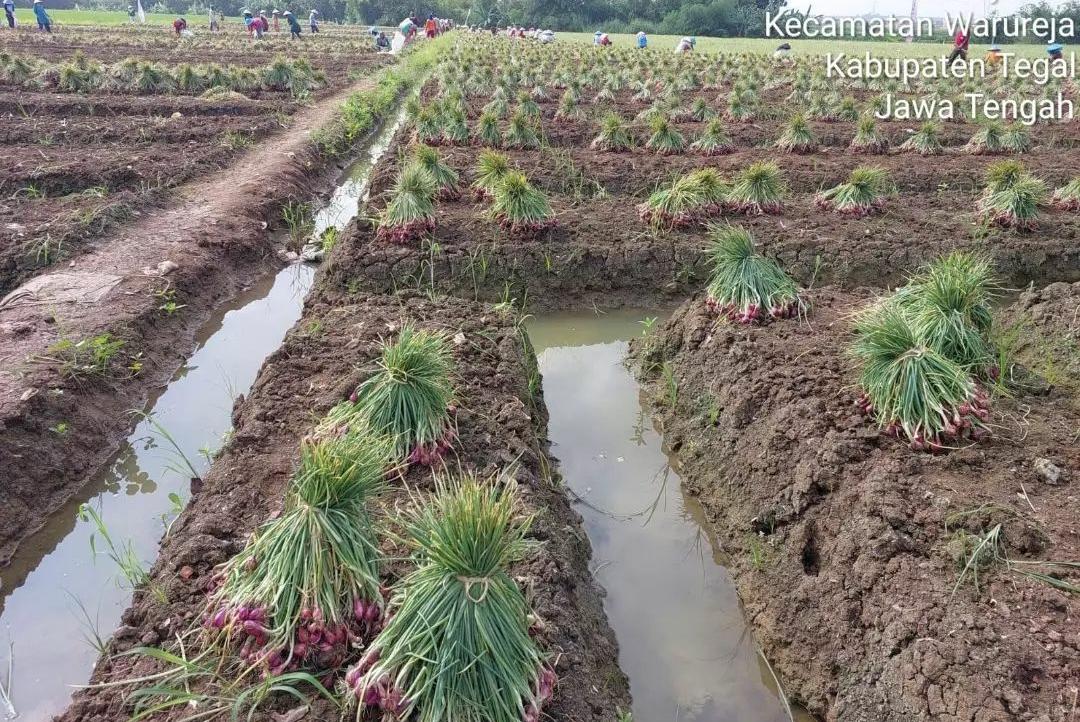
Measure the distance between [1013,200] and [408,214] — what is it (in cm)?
841

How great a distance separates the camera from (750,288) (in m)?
6.58

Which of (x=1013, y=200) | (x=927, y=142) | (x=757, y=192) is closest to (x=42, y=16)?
(x=757, y=192)

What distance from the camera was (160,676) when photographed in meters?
3.12

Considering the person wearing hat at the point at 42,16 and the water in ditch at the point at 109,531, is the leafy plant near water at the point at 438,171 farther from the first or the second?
the person wearing hat at the point at 42,16

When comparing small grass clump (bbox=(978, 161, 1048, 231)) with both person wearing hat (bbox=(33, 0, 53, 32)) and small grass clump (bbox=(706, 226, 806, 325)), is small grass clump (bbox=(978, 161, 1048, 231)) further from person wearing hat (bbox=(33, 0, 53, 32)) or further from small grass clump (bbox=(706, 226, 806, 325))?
person wearing hat (bbox=(33, 0, 53, 32))

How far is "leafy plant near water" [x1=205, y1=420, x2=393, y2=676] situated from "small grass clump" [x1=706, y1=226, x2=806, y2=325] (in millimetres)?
4466

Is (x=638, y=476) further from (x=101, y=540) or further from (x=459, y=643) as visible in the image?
(x=101, y=540)

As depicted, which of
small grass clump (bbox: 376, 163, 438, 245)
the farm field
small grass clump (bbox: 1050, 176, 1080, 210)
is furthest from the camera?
small grass clump (bbox: 1050, 176, 1080, 210)

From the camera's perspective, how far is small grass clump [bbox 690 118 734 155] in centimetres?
1262

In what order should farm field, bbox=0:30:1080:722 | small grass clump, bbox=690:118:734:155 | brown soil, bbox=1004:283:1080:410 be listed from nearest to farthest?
farm field, bbox=0:30:1080:722 < brown soil, bbox=1004:283:1080:410 < small grass clump, bbox=690:118:734:155

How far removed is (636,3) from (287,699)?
7678 cm

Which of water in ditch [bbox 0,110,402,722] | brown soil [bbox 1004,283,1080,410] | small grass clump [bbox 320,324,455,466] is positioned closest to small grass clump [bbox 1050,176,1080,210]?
brown soil [bbox 1004,283,1080,410]

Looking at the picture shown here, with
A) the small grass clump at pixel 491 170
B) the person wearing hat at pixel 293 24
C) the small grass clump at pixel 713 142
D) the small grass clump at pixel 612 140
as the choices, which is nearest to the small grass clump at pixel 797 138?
the small grass clump at pixel 713 142

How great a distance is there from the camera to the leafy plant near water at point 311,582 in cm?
317
